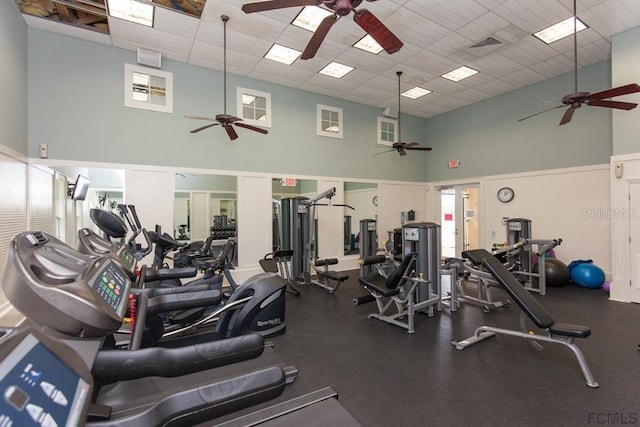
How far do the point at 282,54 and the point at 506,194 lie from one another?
18.9 feet

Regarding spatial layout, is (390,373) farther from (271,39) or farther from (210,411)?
(271,39)

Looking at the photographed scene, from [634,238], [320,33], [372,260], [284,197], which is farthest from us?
[284,197]

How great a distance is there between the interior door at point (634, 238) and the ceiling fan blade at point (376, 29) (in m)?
4.50

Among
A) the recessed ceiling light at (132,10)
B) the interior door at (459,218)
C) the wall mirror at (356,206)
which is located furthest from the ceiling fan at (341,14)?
the interior door at (459,218)

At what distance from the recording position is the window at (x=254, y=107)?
6.15 m

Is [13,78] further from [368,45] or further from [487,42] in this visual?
[487,42]

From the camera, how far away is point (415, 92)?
721cm

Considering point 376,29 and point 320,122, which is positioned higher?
point 320,122

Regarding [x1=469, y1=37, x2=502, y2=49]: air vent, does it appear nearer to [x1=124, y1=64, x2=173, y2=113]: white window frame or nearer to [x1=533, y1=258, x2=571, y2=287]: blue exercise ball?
[x1=533, y1=258, x2=571, y2=287]: blue exercise ball

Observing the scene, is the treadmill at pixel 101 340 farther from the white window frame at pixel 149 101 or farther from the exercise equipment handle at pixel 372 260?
the white window frame at pixel 149 101

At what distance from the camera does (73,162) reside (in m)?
4.79

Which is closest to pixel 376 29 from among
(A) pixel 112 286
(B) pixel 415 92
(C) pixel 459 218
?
(A) pixel 112 286

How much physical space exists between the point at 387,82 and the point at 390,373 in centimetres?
579

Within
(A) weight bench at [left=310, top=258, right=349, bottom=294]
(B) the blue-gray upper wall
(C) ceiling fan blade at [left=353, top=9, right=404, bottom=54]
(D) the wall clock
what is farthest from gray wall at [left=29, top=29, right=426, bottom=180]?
(C) ceiling fan blade at [left=353, top=9, right=404, bottom=54]
